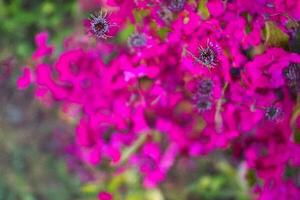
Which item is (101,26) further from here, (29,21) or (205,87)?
(29,21)

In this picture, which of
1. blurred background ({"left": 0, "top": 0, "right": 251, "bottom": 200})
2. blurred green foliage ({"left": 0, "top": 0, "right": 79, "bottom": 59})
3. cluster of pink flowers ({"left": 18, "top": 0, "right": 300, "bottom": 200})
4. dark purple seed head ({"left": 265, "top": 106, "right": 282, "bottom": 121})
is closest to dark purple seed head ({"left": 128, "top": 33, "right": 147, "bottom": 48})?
cluster of pink flowers ({"left": 18, "top": 0, "right": 300, "bottom": 200})

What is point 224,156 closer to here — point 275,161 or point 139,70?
point 275,161

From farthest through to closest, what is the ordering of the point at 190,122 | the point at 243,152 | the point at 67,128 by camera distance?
the point at 67,128, the point at 190,122, the point at 243,152

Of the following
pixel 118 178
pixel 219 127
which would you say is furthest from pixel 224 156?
pixel 219 127

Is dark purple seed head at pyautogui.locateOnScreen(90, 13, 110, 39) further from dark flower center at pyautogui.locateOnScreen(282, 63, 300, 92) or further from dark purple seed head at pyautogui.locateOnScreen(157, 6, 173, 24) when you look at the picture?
dark flower center at pyautogui.locateOnScreen(282, 63, 300, 92)

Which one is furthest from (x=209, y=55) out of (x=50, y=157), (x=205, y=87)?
(x=50, y=157)

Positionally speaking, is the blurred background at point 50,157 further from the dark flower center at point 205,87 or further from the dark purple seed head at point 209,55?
the dark purple seed head at point 209,55
